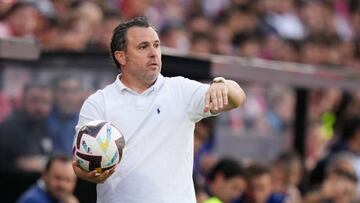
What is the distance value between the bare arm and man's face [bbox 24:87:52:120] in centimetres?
443

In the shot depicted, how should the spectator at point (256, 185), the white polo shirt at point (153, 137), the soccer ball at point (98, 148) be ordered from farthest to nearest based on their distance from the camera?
the spectator at point (256, 185)
the white polo shirt at point (153, 137)
the soccer ball at point (98, 148)

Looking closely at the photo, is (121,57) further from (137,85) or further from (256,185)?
(256,185)

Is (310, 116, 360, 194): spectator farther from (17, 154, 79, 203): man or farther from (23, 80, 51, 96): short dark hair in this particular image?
(17, 154, 79, 203): man

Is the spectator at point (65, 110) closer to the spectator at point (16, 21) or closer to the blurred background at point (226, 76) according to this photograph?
the blurred background at point (226, 76)

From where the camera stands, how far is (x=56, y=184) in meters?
10.4

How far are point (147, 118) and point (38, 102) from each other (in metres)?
4.04

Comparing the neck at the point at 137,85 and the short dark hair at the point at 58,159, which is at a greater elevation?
the neck at the point at 137,85

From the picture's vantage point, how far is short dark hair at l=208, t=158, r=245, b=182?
38.2 feet

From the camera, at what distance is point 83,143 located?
7.34m

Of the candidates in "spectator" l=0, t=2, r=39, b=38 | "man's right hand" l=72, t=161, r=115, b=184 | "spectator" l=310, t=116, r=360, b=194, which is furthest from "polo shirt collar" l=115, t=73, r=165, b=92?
"spectator" l=310, t=116, r=360, b=194

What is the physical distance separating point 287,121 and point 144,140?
9.89 meters

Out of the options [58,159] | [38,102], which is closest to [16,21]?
[38,102]

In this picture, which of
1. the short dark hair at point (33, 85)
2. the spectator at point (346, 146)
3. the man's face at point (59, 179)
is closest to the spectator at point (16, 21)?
the short dark hair at point (33, 85)

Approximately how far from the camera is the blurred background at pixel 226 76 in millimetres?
→ 11492
